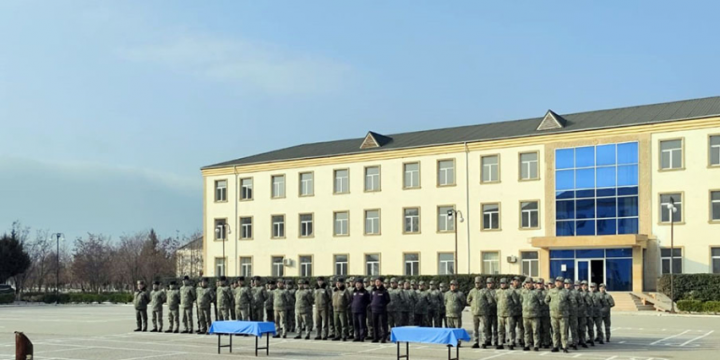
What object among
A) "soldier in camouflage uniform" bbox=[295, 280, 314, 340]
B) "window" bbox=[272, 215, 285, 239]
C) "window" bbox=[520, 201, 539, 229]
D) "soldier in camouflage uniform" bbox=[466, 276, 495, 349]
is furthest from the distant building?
"soldier in camouflage uniform" bbox=[466, 276, 495, 349]

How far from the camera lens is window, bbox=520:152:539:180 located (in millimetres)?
46875

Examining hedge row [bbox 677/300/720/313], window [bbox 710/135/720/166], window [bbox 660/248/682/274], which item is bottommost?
hedge row [bbox 677/300/720/313]

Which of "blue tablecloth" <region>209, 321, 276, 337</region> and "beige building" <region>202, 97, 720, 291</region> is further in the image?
"beige building" <region>202, 97, 720, 291</region>

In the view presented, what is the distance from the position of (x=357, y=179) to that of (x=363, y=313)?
3196 centimetres

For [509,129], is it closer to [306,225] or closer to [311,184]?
[311,184]

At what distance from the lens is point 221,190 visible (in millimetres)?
60062

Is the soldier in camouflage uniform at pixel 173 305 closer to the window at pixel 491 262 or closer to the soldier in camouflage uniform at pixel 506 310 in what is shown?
the soldier in camouflage uniform at pixel 506 310

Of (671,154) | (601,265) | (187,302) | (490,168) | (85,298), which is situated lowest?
(85,298)

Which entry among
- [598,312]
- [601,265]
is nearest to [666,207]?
[601,265]

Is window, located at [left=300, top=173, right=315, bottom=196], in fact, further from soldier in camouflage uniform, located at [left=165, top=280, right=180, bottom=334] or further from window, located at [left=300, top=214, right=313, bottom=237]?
soldier in camouflage uniform, located at [left=165, top=280, right=180, bottom=334]

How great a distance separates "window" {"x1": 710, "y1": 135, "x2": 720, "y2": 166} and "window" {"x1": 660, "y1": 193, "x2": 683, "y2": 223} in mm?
2236

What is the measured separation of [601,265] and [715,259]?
17.7 feet

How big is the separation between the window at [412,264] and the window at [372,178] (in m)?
4.64

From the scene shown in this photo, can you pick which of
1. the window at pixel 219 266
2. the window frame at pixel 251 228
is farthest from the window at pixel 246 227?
the window at pixel 219 266
